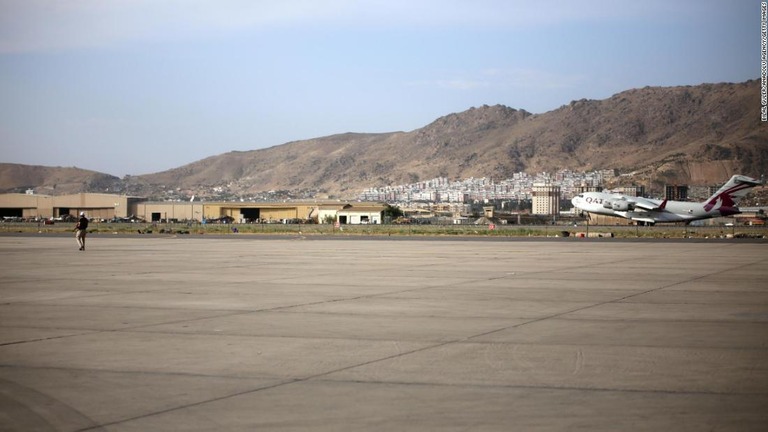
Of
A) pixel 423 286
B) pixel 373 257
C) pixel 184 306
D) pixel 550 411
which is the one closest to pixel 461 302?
pixel 423 286

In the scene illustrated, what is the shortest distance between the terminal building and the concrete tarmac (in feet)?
412

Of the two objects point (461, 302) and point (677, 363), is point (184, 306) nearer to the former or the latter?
point (461, 302)

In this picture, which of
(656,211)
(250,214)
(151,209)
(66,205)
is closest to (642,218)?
(656,211)

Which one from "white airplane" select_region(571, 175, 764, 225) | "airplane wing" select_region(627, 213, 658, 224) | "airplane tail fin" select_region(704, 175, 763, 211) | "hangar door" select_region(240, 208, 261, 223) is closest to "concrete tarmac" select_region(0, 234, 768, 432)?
"airplane tail fin" select_region(704, 175, 763, 211)

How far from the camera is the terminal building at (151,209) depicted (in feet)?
497

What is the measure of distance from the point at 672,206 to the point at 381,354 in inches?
3708

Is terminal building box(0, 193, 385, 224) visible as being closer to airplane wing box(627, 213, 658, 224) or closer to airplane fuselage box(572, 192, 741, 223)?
airplane fuselage box(572, 192, 741, 223)

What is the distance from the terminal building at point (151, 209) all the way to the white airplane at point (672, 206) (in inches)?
1882

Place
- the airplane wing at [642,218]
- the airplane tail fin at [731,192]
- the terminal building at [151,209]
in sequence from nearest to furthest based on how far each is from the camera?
the airplane tail fin at [731,192], the airplane wing at [642,218], the terminal building at [151,209]

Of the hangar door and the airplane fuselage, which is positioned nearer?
the airplane fuselage

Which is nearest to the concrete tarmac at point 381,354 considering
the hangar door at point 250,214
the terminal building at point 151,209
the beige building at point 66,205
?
the terminal building at point 151,209

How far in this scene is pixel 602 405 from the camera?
362 inches

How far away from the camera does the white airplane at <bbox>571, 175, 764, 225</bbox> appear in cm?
9612

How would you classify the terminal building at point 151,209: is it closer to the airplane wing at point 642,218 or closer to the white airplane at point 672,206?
the white airplane at point 672,206
